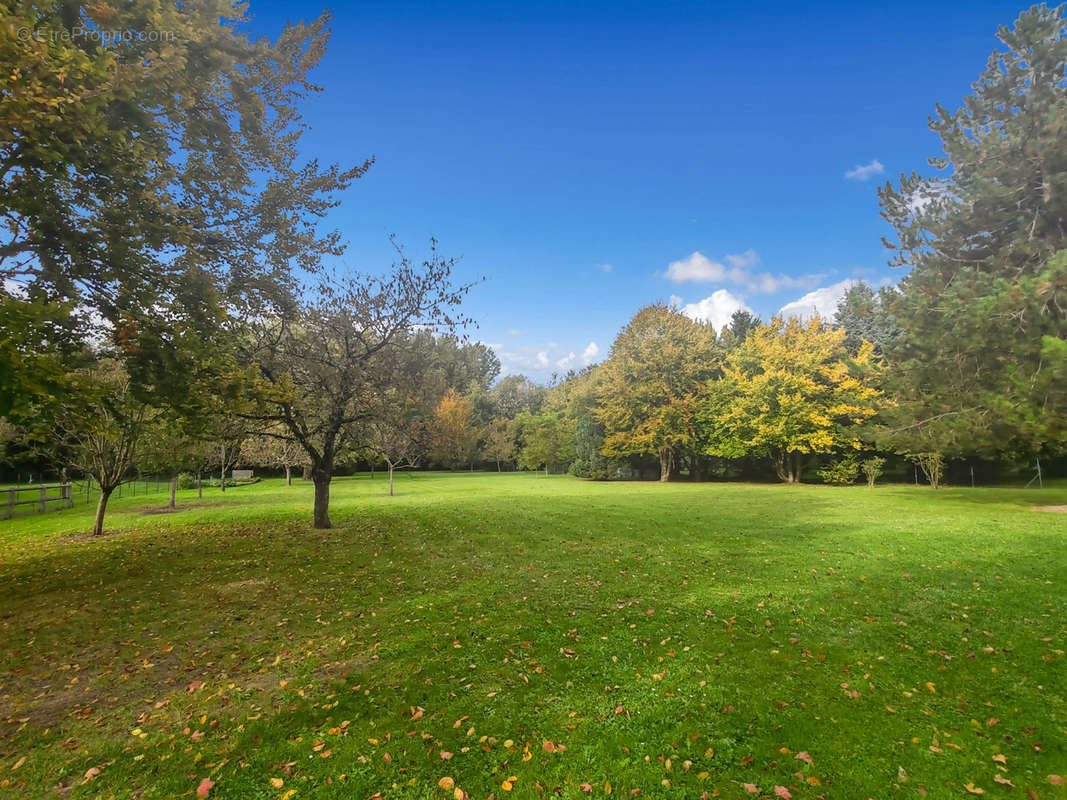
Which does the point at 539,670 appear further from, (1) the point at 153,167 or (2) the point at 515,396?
(2) the point at 515,396

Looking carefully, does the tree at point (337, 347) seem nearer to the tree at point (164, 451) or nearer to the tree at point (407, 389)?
the tree at point (407, 389)

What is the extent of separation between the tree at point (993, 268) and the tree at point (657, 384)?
1770 cm

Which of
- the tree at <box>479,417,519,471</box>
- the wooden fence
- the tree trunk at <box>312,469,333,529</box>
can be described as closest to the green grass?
the tree trunk at <box>312,469,333,529</box>

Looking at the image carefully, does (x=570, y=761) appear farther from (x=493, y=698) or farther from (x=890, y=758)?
(x=890, y=758)

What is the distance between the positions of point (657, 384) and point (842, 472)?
44.4ft

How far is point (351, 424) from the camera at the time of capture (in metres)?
14.1

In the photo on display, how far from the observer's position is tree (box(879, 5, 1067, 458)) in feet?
43.1

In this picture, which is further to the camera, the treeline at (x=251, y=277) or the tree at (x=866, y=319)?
the tree at (x=866, y=319)

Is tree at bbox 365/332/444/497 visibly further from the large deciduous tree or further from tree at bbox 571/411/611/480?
tree at bbox 571/411/611/480

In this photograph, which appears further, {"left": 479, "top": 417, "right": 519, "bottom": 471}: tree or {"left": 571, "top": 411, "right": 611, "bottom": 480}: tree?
{"left": 479, "top": 417, "right": 519, "bottom": 471}: tree

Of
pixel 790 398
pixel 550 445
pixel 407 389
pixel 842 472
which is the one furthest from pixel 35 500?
pixel 842 472

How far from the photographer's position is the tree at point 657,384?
36.7 m

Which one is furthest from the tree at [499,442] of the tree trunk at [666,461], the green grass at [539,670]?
the green grass at [539,670]

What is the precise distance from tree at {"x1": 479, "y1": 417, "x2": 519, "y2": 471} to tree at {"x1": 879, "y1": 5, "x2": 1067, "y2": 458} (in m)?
38.8
